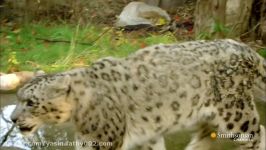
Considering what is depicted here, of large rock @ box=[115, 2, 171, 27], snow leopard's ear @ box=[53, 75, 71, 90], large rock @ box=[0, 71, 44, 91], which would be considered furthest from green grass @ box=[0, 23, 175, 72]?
snow leopard's ear @ box=[53, 75, 71, 90]

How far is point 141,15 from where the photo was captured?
34.5ft

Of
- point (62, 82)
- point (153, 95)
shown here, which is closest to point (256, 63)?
point (153, 95)

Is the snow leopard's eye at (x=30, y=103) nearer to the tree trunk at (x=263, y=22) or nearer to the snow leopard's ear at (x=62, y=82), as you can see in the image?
the snow leopard's ear at (x=62, y=82)

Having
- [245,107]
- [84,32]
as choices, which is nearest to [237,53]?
[245,107]

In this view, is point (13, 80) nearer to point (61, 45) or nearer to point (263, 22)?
point (61, 45)

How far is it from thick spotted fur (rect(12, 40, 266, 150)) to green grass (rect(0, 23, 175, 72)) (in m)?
3.42

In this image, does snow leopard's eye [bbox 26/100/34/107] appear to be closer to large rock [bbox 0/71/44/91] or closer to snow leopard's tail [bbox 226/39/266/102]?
snow leopard's tail [bbox 226/39/266/102]

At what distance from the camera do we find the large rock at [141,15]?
10.3 meters

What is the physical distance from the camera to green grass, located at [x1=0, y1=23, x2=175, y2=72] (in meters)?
8.23

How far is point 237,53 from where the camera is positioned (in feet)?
15.5

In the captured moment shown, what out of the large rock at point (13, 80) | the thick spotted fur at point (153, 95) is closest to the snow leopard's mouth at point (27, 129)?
the thick spotted fur at point (153, 95)

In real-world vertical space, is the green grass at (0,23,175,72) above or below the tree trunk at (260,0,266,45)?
below

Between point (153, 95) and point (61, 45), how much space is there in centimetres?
468

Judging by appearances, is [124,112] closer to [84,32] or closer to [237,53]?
[237,53]
